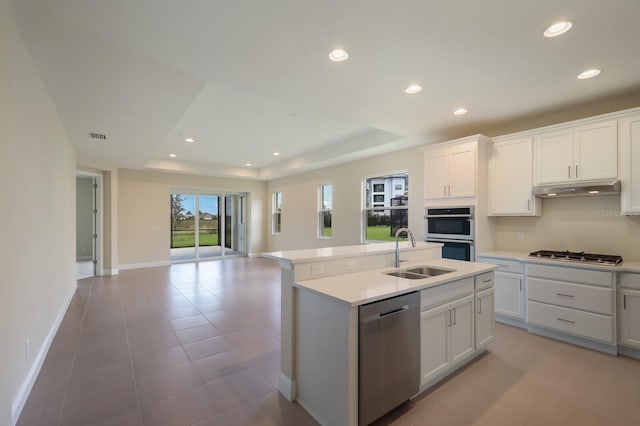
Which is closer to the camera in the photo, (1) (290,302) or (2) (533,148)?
(1) (290,302)

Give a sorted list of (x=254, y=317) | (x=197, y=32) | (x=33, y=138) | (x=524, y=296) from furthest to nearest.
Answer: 1. (x=254, y=317)
2. (x=524, y=296)
3. (x=33, y=138)
4. (x=197, y=32)

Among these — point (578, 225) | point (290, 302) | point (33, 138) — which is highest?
point (33, 138)

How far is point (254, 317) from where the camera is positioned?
12.8 ft

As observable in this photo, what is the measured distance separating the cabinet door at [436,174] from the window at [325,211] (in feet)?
10.9

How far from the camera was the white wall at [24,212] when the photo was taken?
174 cm

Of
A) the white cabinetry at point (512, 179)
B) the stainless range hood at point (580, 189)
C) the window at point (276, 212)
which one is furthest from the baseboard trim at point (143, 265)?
the stainless range hood at point (580, 189)

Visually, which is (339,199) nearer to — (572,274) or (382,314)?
(572,274)

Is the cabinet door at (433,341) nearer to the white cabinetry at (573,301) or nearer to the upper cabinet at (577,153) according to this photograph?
the white cabinetry at (573,301)

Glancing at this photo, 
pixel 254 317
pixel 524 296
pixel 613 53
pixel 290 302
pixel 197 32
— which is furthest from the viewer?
pixel 254 317

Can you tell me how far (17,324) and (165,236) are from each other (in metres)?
6.25

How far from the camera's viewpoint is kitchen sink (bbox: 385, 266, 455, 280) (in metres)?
2.79

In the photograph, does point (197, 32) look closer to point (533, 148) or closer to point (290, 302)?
A: point (290, 302)

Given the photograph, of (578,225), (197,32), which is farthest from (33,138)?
(578,225)

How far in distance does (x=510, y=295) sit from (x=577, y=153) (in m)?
1.83
